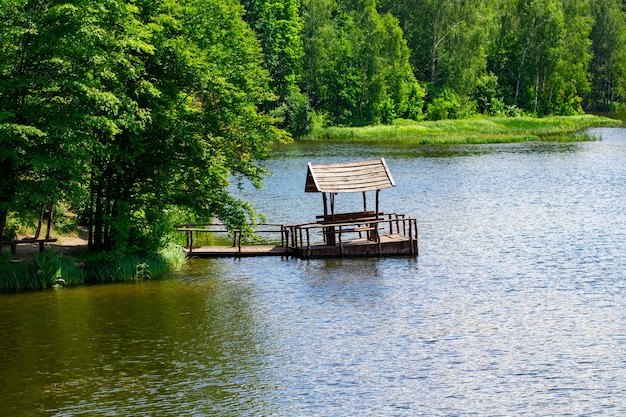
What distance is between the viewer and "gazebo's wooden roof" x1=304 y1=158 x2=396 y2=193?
131 ft

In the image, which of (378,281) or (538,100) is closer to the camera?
(378,281)

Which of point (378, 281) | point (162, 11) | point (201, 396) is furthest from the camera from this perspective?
point (162, 11)

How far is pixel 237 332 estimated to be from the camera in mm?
28016

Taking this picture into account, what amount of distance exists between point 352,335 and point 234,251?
13.6 meters

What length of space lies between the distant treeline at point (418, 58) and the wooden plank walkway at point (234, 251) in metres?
67.5

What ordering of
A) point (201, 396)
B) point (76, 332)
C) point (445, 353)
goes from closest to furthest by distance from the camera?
point (201, 396), point (445, 353), point (76, 332)

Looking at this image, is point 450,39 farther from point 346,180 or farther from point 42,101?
point 42,101

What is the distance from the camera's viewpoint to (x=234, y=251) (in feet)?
132

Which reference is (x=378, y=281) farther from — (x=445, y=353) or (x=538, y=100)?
(x=538, y=100)

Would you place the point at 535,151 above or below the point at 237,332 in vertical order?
above

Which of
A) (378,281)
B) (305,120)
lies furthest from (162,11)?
(305,120)

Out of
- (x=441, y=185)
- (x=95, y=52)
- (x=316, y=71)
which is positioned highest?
(x=316, y=71)

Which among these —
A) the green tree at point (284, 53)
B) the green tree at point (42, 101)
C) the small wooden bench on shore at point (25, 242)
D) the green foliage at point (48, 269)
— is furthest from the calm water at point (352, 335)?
the green tree at point (284, 53)

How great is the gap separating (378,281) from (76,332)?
1210cm
